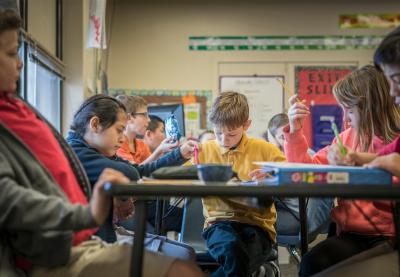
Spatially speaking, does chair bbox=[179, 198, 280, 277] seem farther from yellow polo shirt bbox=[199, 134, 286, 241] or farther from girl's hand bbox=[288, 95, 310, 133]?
Result: girl's hand bbox=[288, 95, 310, 133]

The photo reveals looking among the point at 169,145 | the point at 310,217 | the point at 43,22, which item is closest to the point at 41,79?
the point at 43,22

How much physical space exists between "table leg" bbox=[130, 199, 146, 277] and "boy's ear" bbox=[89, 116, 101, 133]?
701 mm

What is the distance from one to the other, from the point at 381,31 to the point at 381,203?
426 cm

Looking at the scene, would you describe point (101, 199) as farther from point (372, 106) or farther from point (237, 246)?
point (372, 106)

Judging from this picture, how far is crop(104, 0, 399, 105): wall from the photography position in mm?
5219

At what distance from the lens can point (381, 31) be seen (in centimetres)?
525

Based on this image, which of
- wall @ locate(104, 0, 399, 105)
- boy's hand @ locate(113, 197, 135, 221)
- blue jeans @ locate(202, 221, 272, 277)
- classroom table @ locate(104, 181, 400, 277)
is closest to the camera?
classroom table @ locate(104, 181, 400, 277)

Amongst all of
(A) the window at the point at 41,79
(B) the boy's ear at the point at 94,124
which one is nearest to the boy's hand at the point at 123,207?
(B) the boy's ear at the point at 94,124

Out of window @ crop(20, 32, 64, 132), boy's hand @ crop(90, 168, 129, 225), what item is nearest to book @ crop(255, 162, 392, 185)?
boy's hand @ crop(90, 168, 129, 225)

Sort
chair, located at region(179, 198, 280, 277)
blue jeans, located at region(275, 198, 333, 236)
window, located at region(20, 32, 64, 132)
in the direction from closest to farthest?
chair, located at region(179, 198, 280, 277), blue jeans, located at region(275, 198, 333, 236), window, located at region(20, 32, 64, 132)

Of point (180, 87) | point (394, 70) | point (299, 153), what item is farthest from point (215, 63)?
point (394, 70)

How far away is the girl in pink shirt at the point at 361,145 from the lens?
1465mm

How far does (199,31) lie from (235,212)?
12.1ft

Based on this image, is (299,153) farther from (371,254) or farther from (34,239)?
(34,239)
